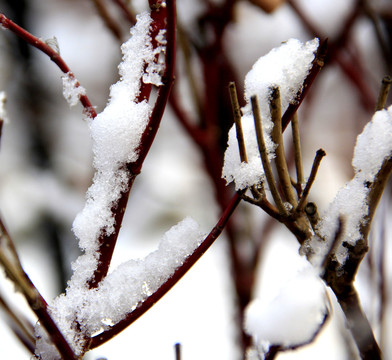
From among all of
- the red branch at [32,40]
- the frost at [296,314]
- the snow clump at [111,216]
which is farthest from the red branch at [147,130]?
the frost at [296,314]

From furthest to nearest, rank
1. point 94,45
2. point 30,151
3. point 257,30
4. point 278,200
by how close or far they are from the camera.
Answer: point 94,45 < point 257,30 < point 30,151 < point 278,200

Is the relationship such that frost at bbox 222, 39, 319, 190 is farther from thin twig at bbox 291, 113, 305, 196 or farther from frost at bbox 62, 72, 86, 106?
frost at bbox 62, 72, 86, 106

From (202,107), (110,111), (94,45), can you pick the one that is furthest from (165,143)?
(110,111)

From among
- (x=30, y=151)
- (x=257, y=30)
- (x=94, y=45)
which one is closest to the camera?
(x=30, y=151)

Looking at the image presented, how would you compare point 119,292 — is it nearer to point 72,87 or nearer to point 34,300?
point 34,300

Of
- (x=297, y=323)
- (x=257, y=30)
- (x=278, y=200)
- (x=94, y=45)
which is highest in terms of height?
(x=94, y=45)

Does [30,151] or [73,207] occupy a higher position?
[30,151]

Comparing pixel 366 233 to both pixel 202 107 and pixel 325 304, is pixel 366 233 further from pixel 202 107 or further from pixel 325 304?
pixel 202 107
